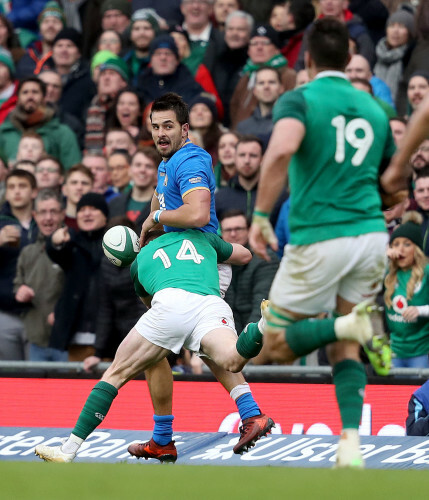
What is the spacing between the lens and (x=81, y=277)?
12.5m

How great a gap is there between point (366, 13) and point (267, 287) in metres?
5.51

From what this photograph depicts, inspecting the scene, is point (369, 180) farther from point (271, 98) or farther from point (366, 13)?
point (366, 13)

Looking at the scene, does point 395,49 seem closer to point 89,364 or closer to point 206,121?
point 206,121

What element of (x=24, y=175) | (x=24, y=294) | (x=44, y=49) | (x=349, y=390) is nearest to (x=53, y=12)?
(x=44, y=49)

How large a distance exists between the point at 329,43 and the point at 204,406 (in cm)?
461

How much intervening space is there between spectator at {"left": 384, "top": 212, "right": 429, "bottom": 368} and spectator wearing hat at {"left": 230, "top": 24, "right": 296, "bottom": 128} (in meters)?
3.76

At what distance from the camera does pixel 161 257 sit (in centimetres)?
847

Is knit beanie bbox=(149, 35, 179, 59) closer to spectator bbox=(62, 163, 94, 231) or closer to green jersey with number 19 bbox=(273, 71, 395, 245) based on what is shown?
spectator bbox=(62, 163, 94, 231)

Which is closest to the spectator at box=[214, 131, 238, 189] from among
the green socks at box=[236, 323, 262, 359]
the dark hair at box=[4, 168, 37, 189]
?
the dark hair at box=[4, 168, 37, 189]

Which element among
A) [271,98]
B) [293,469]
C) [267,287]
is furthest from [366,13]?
[293,469]

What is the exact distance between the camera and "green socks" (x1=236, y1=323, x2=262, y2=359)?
7746mm

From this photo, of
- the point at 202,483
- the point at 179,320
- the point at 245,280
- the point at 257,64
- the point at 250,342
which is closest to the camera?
the point at 202,483

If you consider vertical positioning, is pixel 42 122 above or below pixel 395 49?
below

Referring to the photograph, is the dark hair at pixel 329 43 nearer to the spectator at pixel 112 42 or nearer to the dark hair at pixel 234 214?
the dark hair at pixel 234 214
